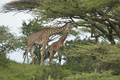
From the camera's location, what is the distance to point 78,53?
9.86m

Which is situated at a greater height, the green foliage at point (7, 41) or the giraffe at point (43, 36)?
the giraffe at point (43, 36)

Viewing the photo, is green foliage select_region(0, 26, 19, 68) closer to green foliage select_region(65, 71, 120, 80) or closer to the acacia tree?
the acacia tree

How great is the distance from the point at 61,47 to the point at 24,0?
126 inches

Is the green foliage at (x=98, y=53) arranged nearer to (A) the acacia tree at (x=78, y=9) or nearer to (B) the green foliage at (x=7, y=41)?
(A) the acacia tree at (x=78, y=9)

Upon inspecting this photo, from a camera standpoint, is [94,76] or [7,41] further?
[7,41]

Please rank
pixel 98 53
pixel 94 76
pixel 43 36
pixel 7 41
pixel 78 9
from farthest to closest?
pixel 7 41 < pixel 43 36 < pixel 78 9 < pixel 98 53 < pixel 94 76

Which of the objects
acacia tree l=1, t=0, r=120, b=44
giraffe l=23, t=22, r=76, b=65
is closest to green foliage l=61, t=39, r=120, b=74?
acacia tree l=1, t=0, r=120, b=44

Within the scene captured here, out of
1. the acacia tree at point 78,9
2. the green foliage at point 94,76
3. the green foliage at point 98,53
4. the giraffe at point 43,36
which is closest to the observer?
the green foliage at point 94,76

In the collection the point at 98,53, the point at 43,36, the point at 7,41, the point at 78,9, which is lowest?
the point at 7,41

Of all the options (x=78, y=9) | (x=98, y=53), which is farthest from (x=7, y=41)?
(x=98, y=53)

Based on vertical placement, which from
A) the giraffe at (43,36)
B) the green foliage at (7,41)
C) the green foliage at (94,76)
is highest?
the green foliage at (94,76)

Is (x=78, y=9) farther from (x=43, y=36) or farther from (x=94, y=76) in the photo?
(x=94, y=76)

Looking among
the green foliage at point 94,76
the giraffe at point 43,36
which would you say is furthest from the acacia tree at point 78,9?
the green foliage at point 94,76

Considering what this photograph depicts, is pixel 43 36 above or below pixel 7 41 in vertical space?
above
